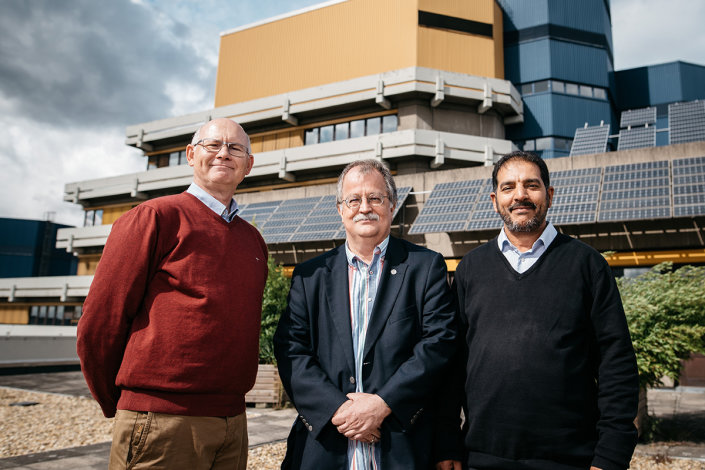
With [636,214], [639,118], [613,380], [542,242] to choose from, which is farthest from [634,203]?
[639,118]

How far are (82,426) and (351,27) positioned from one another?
29894 mm

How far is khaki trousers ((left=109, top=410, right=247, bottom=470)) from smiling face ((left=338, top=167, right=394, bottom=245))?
1.33 metres

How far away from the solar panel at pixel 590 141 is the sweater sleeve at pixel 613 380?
23739 mm

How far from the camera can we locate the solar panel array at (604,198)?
13.2 m

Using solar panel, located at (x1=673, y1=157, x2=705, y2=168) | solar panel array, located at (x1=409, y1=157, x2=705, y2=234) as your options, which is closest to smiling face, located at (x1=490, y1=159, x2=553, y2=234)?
solar panel array, located at (x1=409, y1=157, x2=705, y2=234)

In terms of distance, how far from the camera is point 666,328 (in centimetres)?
675

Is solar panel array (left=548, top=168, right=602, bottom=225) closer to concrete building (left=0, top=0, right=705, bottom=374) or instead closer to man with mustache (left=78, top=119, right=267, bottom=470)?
concrete building (left=0, top=0, right=705, bottom=374)

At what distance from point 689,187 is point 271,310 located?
12319 mm

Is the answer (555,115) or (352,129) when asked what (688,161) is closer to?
A: (555,115)

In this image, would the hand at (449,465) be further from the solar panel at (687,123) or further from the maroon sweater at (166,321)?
the solar panel at (687,123)

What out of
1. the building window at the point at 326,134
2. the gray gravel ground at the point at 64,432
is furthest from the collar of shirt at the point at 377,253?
the building window at the point at 326,134

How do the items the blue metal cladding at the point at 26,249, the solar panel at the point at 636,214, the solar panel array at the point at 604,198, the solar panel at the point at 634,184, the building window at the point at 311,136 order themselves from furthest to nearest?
1. the blue metal cladding at the point at 26,249
2. the building window at the point at 311,136
3. the solar panel at the point at 634,184
4. the solar panel array at the point at 604,198
5. the solar panel at the point at 636,214

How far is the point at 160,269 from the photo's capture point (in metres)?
2.54

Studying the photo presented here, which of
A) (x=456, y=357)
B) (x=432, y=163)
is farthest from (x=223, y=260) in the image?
(x=432, y=163)
